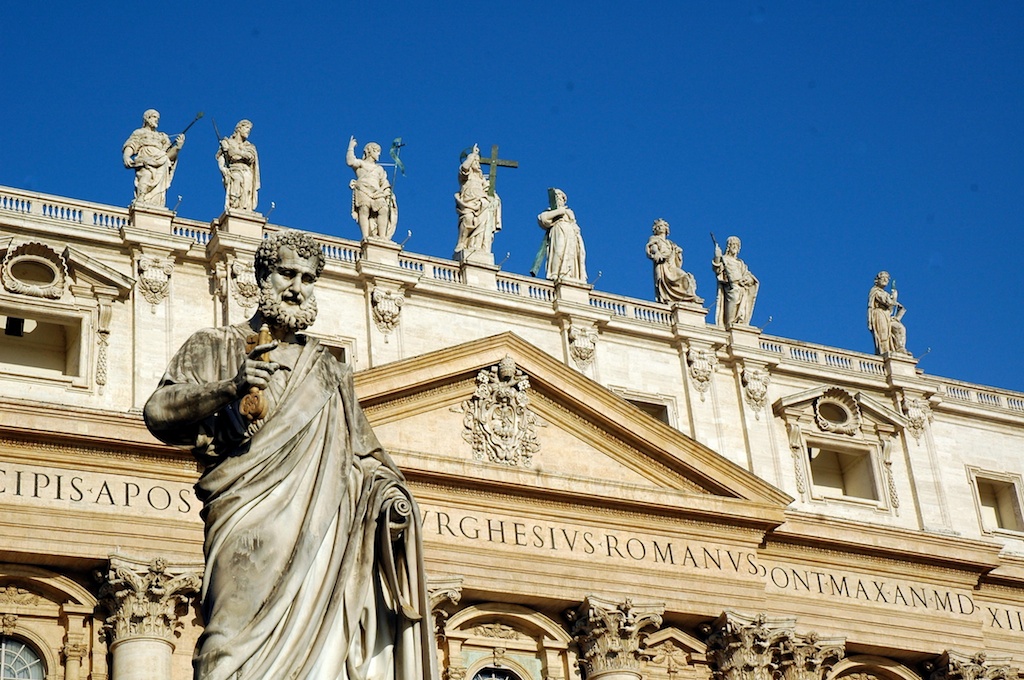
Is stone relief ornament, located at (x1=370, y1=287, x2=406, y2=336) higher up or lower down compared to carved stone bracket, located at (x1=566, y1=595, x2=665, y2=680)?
higher up

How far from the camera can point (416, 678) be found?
7160 mm

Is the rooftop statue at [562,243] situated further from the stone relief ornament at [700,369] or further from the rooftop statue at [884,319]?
the rooftop statue at [884,319]

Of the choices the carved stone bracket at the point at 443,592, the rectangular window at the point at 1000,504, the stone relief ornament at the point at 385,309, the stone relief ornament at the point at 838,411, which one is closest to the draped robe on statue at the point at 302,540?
the carved stone bracket at the point at 443,592

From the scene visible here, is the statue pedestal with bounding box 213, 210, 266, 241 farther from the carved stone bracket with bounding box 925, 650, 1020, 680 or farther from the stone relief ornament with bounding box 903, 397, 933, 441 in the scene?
the carved stone bracket with bounding box 925, 650, 1020, 680

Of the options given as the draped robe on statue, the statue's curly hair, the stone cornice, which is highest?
the stone cornice

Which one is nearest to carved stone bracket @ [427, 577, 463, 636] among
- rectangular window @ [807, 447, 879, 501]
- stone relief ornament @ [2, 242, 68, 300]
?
stone relief ornament @ [2, 242, 68, 300]

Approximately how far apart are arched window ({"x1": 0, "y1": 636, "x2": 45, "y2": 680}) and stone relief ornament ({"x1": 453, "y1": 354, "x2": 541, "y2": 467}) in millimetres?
7402

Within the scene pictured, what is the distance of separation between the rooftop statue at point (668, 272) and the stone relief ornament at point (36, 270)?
35.4ft

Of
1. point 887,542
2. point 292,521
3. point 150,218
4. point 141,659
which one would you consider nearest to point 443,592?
point 141,659

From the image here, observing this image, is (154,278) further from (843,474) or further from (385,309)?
(843,474)

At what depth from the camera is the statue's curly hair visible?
765 cm

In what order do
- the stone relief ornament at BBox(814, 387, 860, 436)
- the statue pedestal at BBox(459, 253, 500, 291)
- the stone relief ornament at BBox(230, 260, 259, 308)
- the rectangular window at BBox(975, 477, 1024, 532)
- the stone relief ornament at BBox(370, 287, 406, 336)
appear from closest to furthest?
the stone relief ornament at BBox(230, 260, 259, 308)
the stone relief ornament at BBox(370, 287, 406, 336)
the statue pedestal at BBox(459, 253, 500, 291)
the stone relief ornament at BBox(814, 387, 860, 436)
the rectangular window at BBox(975, 477, 1024, 532)

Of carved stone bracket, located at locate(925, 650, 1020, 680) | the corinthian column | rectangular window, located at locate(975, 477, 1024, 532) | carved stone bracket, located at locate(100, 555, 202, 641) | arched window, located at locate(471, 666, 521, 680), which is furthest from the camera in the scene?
rectangular window, located at locate(975, 477, 1024, 532)

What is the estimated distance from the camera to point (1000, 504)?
3744cm
